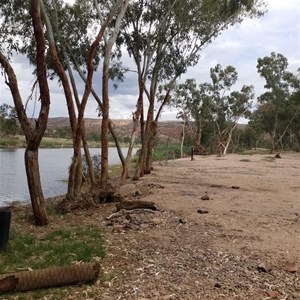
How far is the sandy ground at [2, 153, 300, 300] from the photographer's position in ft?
15.8

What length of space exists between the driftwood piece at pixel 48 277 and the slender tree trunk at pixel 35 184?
3163 millimetres

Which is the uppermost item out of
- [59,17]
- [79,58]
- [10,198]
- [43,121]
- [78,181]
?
[59,17]

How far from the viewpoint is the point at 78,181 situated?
1105 centimetres

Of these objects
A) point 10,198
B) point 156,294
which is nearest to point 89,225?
point 156,294

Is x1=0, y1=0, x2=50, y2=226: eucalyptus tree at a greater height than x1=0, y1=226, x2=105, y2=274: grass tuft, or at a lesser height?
greater

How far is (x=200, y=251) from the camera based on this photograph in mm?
6184

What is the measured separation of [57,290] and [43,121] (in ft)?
11.8

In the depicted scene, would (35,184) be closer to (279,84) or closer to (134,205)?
(134,205)

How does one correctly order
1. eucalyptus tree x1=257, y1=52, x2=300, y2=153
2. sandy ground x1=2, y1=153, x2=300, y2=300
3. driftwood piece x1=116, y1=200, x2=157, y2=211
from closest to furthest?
sandy ground x1=2, y1=153, x2=300, y2=300 < driftwood piece x1=116, y1=200, x2=157, y2=211 < eucalyptus tree x1=257, y1=52, x2=300, y2=153

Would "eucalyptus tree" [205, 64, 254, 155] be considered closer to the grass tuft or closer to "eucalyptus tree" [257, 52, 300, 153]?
"eucalyptus tree" [257, 52, 300, 153]

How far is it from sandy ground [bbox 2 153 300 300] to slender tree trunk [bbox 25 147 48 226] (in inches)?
29.8

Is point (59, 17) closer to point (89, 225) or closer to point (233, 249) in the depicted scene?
point (89, 225)

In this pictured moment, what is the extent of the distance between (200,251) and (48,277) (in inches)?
93.3

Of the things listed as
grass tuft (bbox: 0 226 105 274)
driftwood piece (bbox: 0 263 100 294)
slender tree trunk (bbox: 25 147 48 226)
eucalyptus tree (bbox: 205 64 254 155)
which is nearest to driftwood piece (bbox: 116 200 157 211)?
grass tuft (bbox: 0 226 105 274)
